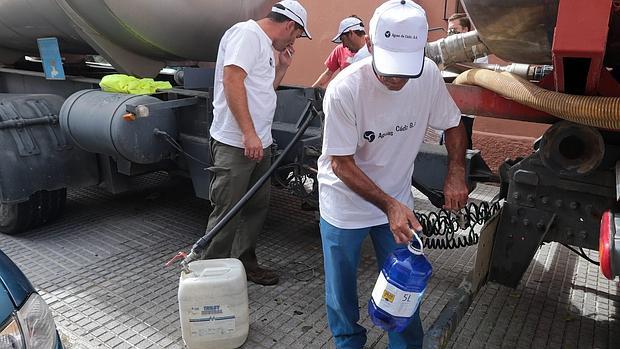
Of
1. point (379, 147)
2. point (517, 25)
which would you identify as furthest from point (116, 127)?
point (517, 25)

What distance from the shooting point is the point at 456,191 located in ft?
6.91

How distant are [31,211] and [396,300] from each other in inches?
136

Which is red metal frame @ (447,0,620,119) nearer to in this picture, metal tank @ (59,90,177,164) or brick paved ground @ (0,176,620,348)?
brick paved ground @ (0,176,620,348)

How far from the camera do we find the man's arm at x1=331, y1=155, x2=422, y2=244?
71.8 inches

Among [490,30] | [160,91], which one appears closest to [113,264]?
[160,91]

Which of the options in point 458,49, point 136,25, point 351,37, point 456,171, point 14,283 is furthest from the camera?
point 351,37

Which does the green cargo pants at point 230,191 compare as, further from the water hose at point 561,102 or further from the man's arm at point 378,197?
the water hose at point 561,102

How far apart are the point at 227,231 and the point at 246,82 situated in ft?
3.06

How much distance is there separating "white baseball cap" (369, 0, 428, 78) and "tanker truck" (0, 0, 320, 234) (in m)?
1.56

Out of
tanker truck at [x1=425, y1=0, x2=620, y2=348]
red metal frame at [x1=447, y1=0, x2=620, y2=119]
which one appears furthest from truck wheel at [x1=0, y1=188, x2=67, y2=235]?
red metal frame at [x1=447, y1=0, x2=620, y2=119]

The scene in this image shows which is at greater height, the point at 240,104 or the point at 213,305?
the point at 240,104

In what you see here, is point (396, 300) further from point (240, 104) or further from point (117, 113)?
point (117, 113)

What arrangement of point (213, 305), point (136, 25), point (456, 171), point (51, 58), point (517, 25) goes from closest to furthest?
point (517, 25)
point (456, 171)
point (213, 305)
point (136, 25)
point (51, 58)

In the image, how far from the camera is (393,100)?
1971mm
